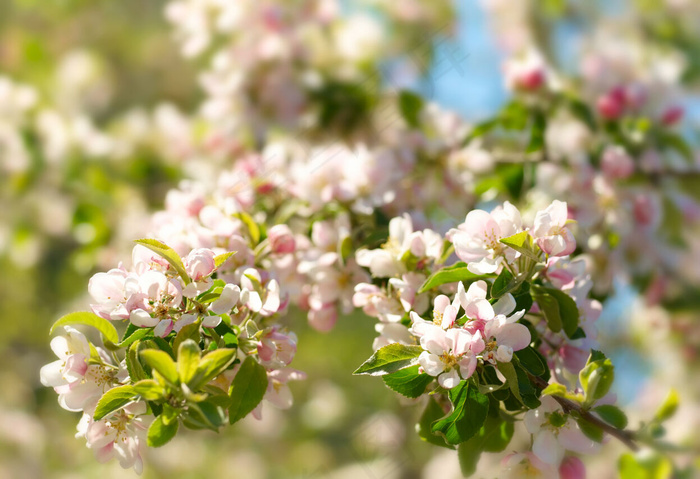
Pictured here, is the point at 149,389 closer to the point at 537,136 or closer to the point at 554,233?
the point at 554,233

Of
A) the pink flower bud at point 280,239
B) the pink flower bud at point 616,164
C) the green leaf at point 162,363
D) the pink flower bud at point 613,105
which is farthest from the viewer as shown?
the pink flower bud at point 613,105

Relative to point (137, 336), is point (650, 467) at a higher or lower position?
lower

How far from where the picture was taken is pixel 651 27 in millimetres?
1745

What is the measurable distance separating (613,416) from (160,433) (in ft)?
1.15

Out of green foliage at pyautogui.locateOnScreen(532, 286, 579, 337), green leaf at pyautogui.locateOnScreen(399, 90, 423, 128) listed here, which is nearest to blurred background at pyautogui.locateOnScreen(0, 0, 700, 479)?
green leaf at pyautogui.locateOnScreen(399, 90, 423, 128)

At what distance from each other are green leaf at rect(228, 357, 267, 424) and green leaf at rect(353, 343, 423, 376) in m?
0.08

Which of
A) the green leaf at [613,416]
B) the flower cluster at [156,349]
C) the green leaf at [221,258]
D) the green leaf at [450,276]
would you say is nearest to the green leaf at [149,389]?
the flower cluster at [156,349]

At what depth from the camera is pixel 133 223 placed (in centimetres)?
128

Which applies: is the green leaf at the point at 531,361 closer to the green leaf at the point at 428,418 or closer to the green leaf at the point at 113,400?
the green leaf at the point at 428,418

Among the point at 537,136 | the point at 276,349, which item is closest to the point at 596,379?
the point at 276,349

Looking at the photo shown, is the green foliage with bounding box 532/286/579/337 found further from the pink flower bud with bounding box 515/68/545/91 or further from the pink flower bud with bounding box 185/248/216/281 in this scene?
the pink flower bud with bounding box 515/68/545/91

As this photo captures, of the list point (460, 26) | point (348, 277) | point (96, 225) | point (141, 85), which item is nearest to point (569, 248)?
point (348, 277)

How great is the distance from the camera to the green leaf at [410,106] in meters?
1.10

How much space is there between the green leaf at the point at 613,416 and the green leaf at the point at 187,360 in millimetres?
319
